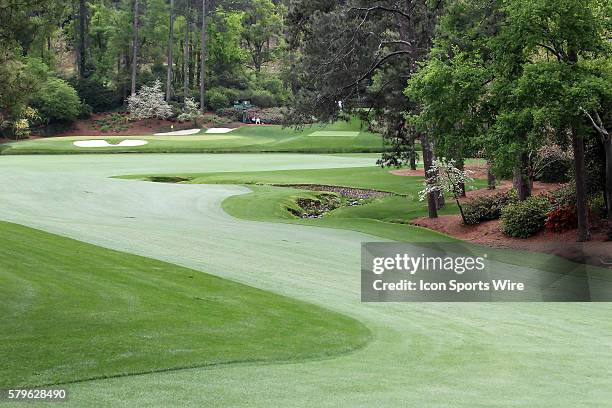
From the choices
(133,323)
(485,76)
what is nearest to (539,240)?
(485,76)

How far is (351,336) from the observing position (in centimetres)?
1249

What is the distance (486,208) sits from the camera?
33562mm

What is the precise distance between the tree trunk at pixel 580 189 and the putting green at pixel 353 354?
296 inches

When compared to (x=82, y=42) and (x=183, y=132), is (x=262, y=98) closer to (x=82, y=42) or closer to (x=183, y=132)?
(x=183, y=132)

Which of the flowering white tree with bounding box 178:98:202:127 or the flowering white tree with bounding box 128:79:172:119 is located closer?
the flowering white tree with bounding box 128:79:172:119

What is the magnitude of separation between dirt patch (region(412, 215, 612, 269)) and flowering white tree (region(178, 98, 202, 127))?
66415 millimetres

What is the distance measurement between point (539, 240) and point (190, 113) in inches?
2893

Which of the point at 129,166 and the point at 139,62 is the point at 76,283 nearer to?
the point at 129,166

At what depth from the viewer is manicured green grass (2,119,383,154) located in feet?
261

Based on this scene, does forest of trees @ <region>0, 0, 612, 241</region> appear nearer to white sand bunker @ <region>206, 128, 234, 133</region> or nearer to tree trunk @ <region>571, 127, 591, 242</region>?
tree trunk @ <region>571, 127, 591, 242</region>

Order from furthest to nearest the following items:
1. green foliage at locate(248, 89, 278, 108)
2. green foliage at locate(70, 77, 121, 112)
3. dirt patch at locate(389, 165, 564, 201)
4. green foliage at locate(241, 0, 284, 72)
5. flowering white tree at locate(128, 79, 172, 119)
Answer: green foliage at locate(241, 0, 284, 72), green foliage at locate(248, 89, 278, 108), green foliage at locate(70, 77, 121, 112), flowering white tree at locate(128, 79, 172, 119), dirt patch at locate(389, 165, 564, 201)

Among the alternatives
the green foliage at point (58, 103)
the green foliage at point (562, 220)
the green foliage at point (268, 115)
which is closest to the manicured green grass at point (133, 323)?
the green foliage at point (562, 220)

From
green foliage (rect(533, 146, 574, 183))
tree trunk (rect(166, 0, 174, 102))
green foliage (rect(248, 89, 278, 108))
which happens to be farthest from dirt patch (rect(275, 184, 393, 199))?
green foliage (rect(248, 89, 278, 108))

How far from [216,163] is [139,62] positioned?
5475cm
